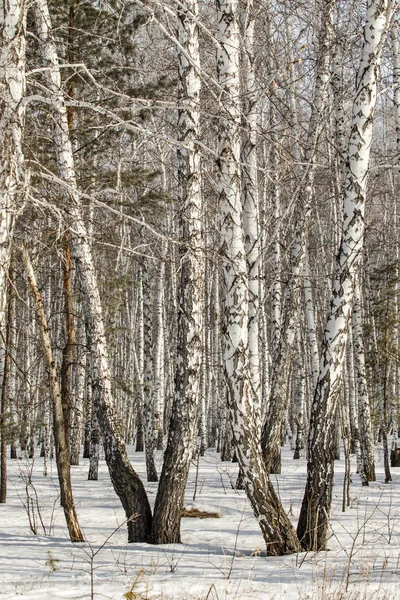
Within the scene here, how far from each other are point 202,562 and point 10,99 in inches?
179

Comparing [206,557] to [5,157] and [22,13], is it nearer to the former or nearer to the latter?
[5,157]

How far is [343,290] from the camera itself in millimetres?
6367

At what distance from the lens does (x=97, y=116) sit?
Answer: 37.6ft

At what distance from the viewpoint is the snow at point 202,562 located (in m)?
4.85

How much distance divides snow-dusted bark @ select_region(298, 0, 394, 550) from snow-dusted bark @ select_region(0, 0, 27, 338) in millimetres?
3510

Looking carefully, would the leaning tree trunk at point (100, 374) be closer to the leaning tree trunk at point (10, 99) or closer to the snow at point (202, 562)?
the snow at point (202, 562)

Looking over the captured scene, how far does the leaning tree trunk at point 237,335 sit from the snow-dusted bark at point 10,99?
2304 millimetres

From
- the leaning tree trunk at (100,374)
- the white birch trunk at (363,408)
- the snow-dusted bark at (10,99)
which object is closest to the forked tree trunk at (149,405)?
the white birch trunk at (363,408)

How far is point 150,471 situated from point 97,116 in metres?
6.92

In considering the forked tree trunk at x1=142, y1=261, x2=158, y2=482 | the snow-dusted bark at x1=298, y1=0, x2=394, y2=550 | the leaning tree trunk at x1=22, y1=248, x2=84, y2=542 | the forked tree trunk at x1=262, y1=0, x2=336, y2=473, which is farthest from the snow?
the forked tree trunk at x1=142, y1=261, x2=158, y2=482

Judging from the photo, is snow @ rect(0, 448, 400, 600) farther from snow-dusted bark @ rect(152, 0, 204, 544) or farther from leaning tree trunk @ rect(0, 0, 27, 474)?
leaning tree trunk @ rect(0, 0, 27, 474)

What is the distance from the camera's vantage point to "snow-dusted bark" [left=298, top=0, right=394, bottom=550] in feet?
20.5

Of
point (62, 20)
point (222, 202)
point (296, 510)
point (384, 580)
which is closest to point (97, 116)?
point (62, 20)

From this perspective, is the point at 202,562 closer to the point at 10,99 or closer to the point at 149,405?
the point at 10,99
